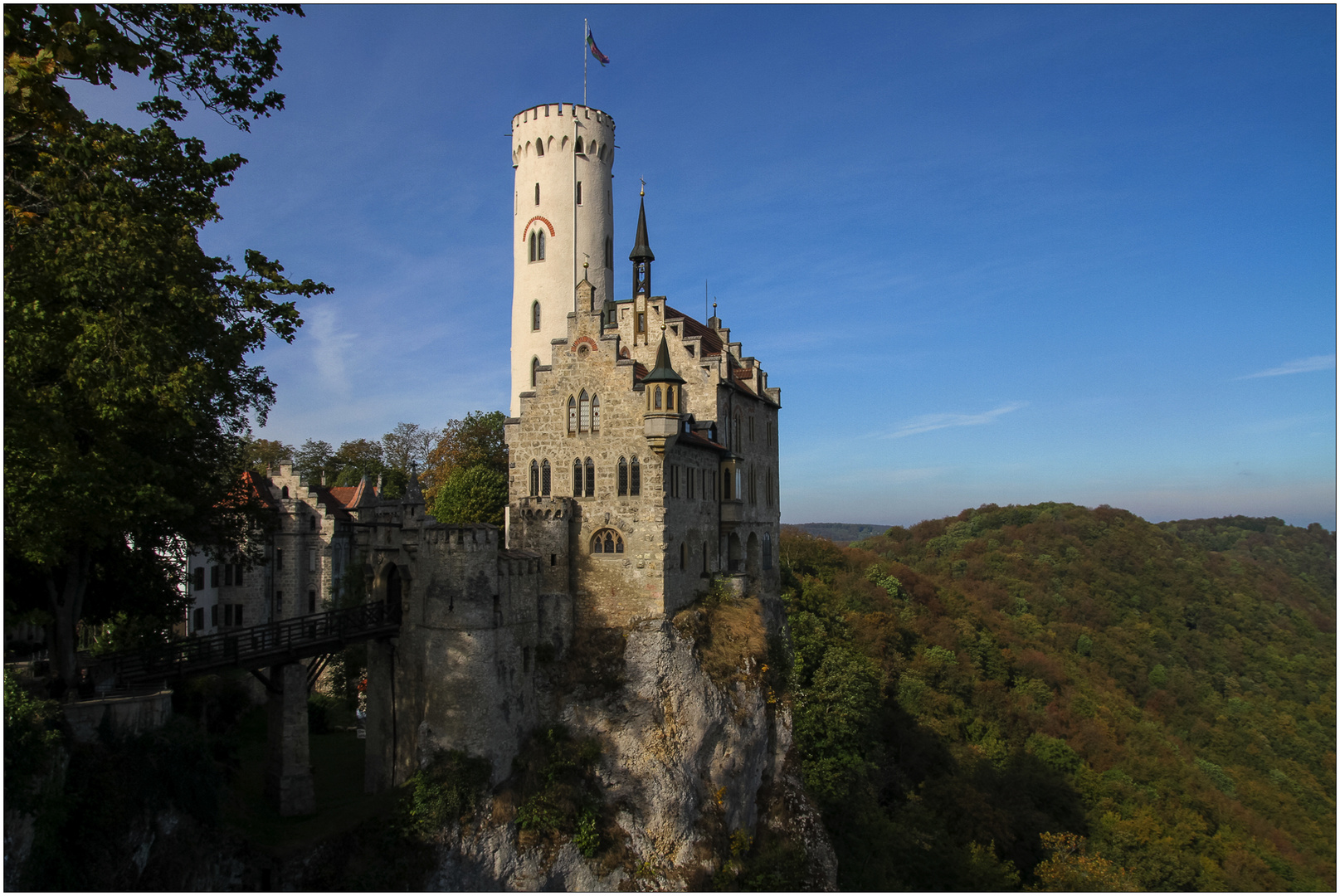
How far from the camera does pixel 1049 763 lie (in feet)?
190

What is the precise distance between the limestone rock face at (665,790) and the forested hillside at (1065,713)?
3906 millimetres

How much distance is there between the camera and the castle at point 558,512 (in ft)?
94.9

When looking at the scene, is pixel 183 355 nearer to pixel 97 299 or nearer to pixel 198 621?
pixel 97 299

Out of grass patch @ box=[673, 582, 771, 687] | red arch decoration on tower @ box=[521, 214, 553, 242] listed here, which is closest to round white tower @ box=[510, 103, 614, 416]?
red arch decoration on tower @ box=[521, 214, 553, 242]

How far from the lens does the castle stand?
2892 centimetres

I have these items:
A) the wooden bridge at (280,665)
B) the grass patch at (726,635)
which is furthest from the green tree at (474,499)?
the wooden bridge at (280,665)

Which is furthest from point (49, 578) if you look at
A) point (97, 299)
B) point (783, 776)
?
point (783, 776)

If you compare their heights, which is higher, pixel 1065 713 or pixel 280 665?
pixel 280 665

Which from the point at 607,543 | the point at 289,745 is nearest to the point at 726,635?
the point at 607,543

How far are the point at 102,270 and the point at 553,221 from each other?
1142 inches

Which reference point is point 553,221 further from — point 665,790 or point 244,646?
point 665,790

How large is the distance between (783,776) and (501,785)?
1400 centimetres

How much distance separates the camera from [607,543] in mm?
33656

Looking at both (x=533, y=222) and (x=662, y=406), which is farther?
(x=533, y=222)
